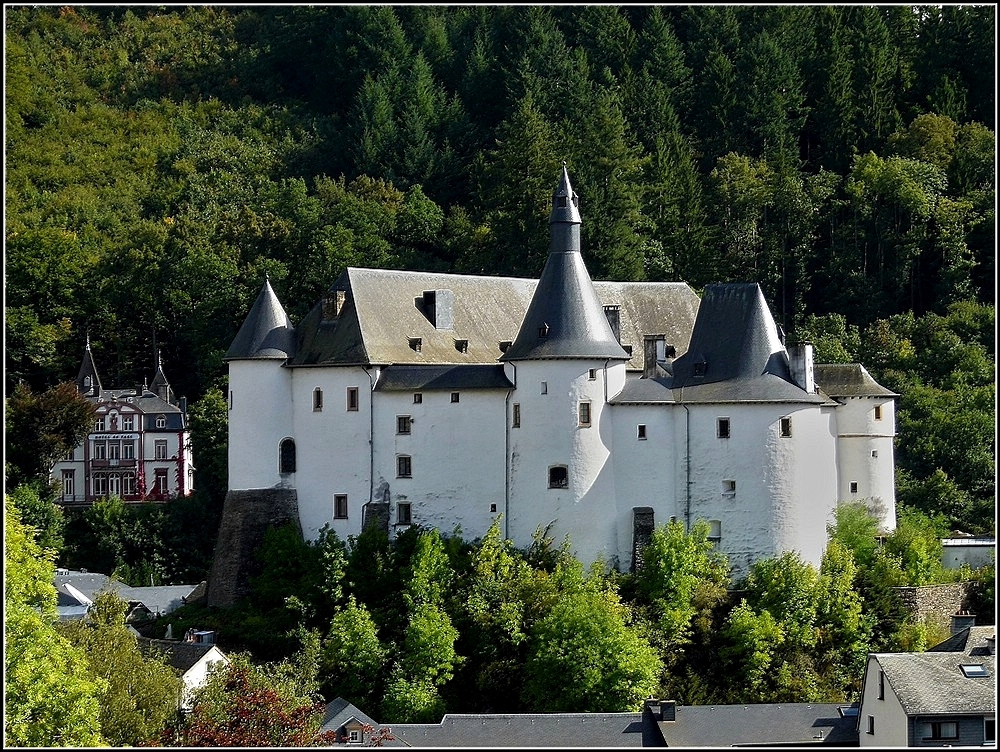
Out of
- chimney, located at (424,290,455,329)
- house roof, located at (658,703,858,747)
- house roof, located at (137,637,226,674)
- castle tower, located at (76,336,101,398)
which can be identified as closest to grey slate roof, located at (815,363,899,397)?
chimney, located at (424,290,455,329)

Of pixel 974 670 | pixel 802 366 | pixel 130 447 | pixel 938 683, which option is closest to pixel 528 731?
pixel 938 683

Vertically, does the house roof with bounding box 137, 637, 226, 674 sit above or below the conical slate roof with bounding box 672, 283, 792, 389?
below

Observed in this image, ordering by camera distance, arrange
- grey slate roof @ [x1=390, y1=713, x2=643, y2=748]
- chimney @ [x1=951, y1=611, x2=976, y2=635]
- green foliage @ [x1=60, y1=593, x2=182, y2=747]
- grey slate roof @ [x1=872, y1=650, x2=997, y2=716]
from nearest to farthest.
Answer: green foliage @ [x1=60, y1=593, x2=182, y2=747] < grey slate roof @ [x1=872, y1=650, x2=997, y2=716] < grey slate roof @ [x1=390, y1=713, x2=643, y2=748] < chimney @ [x1=951, y1=611, x2=976, y2=635]

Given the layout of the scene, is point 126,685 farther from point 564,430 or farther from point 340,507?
point 564,430

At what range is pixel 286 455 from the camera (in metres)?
54.8

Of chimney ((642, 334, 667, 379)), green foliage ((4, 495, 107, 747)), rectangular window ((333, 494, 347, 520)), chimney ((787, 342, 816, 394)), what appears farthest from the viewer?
chimney ((642, 334, 667, 379))

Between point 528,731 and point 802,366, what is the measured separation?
40.7 feet

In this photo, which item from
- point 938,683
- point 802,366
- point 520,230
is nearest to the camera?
point 938,683

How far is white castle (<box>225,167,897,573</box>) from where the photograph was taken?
171 ft

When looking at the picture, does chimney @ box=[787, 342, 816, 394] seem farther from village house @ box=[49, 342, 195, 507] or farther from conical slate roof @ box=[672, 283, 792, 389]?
village house @ box=[49, 342, 195, 507]

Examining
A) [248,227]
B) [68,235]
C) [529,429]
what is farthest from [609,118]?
[529,429]

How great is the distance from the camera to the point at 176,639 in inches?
2082

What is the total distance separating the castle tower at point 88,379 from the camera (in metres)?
77.9

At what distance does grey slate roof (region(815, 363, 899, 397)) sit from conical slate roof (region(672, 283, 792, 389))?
2.57m
